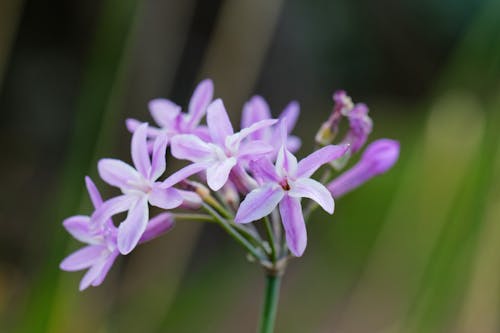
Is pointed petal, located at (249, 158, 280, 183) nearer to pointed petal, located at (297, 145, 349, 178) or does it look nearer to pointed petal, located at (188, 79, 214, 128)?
pointed petal, located at (297, 145, 349, 178)

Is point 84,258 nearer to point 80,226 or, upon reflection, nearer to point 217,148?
point 80,226

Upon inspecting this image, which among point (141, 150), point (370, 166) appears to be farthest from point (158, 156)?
point (370, 166)

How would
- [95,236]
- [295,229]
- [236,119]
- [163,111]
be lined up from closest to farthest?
[295,229], [95,236], [163,111], [236,119]

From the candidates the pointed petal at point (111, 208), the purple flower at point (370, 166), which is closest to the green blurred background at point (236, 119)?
the purple flower at point (370, 166)

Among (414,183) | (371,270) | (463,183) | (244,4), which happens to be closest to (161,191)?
(463,183)

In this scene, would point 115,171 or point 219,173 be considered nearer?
point 219,173

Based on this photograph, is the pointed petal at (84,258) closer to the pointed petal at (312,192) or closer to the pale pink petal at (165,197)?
the pale pink petal at (165,197)

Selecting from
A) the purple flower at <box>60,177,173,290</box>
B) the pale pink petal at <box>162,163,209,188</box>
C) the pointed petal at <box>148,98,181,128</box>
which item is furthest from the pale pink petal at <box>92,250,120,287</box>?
the pointed petal at <box>148,98,181,128</box>
